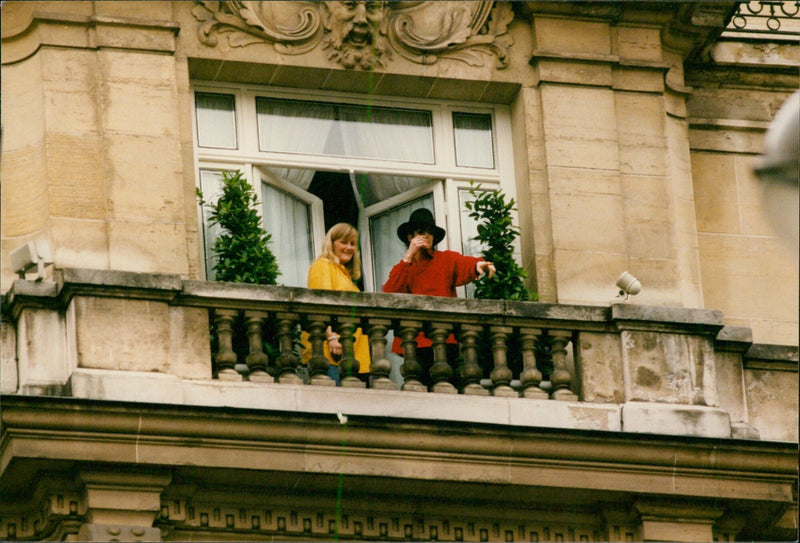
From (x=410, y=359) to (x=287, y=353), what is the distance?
84 centimetres

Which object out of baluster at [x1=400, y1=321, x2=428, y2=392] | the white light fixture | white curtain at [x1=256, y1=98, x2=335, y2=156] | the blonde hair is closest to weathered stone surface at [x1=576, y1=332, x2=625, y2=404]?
baluster at [x1=400, y1=321, x2=428, y2=392]

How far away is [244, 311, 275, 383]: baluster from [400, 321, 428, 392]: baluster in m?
0.93

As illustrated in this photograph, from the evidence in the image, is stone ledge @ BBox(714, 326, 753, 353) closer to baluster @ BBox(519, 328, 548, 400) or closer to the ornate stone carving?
baluster @ BBox(519, 328, 548, 400)

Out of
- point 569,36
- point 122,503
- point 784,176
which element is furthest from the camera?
point 569,36

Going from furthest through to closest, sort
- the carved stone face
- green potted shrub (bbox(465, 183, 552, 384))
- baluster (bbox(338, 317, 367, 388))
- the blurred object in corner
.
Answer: the carved stone face → green potted shrub (bbox(465, 183, 552, 384)) → baluster (bbox(338, 317, 367, 388)) → the blurred object in corner

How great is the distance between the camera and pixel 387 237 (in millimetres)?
16062

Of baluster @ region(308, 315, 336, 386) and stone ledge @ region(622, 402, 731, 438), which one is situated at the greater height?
baluster @ region(308, 315, 336, 386)

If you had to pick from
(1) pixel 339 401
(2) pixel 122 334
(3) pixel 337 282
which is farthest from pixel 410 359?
(2) pixel 122 334

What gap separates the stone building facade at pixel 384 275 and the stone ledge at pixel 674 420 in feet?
0.08

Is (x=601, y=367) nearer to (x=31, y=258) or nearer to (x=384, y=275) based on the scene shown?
(x=384, y=275)

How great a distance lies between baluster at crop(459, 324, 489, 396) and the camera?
14406mm

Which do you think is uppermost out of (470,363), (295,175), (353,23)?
(353,23)

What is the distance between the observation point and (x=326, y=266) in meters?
15.0

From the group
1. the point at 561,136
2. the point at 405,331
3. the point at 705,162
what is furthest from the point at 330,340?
the point at 705,162
